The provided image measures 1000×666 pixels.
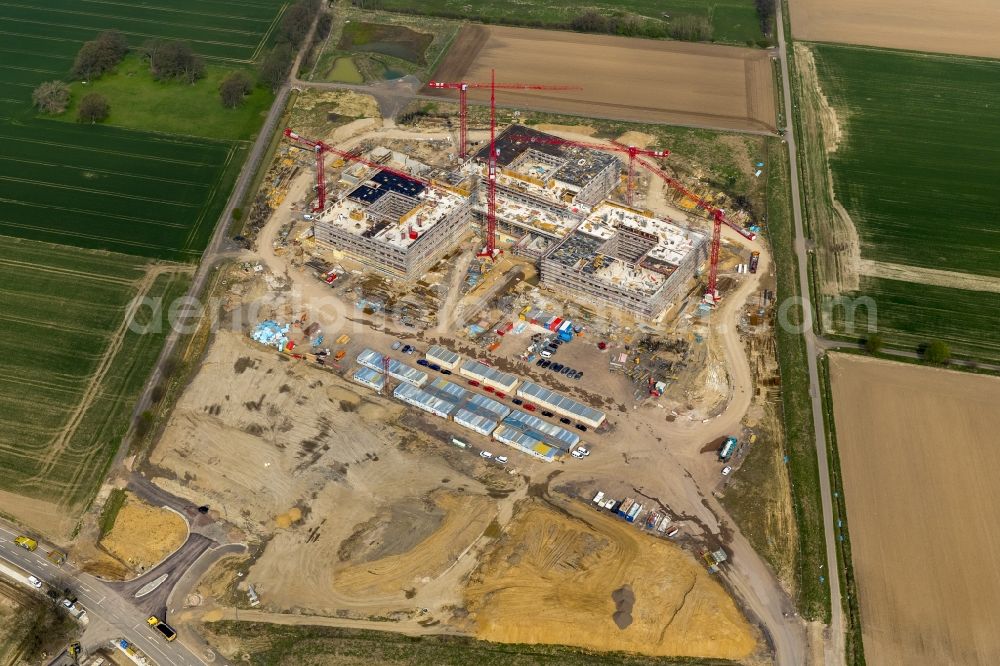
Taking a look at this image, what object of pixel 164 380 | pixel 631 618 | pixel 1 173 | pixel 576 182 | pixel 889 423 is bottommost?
pixel 631 618

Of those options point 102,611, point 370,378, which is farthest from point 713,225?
point 102,611

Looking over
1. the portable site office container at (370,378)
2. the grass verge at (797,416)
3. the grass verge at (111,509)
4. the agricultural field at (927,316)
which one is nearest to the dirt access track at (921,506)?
the grass verge at (797,416)

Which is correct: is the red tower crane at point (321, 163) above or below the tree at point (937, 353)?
above

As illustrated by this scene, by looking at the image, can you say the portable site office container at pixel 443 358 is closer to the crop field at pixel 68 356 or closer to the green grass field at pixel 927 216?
the crop field at pixel 68 356

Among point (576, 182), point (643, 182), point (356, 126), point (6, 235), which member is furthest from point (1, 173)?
point (643, 182)

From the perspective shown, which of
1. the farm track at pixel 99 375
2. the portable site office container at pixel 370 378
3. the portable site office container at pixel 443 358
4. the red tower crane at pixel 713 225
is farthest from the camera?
the red tower crane at pixel 713 225

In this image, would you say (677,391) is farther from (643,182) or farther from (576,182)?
(643,182)
